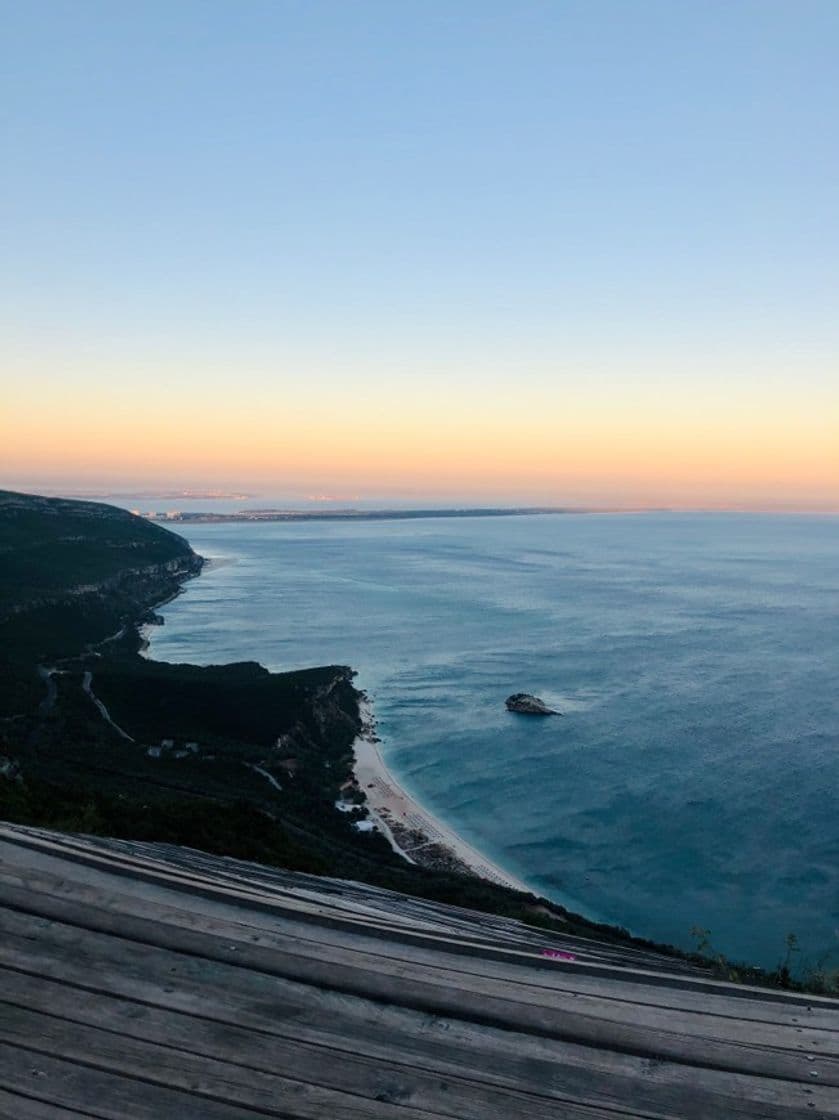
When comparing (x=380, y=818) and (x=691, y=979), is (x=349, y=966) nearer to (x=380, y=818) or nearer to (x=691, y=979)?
(x=691, y=979)

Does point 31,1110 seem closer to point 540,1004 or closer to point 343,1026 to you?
point 343,1026

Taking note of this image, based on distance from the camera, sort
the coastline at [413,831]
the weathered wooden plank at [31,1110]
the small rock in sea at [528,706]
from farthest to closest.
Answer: the small rock in sea at [528,706]
the coastline at [413,831]
the weathered wooden plank at [31,1110]

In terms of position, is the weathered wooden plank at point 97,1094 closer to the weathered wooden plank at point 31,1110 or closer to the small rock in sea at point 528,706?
the weathered wooden plank at point 31,1110

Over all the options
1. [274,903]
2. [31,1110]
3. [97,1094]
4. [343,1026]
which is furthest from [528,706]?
[31,1110]

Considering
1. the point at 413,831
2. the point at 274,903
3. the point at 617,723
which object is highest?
the point at 274,903

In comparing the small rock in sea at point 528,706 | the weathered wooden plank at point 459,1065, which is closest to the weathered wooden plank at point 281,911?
the weathered wooden plank at point 459,1065

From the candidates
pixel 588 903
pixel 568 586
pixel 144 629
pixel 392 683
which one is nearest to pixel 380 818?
pixel 588 903

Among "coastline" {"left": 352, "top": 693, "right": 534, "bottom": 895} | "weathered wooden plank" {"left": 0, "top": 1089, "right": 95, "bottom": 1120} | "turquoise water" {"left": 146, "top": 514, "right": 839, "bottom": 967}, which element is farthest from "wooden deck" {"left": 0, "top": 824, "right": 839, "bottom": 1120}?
"turquoise water" {"left": 146, "top": 514, "right": 839, "bottom": 967}

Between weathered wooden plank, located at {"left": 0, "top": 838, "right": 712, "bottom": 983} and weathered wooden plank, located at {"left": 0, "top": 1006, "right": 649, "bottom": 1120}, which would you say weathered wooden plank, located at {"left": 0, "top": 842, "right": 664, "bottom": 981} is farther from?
weathered wooden plank, located at {"left": 0, "top": 1006, "right": 649, "bottom": 1120}
